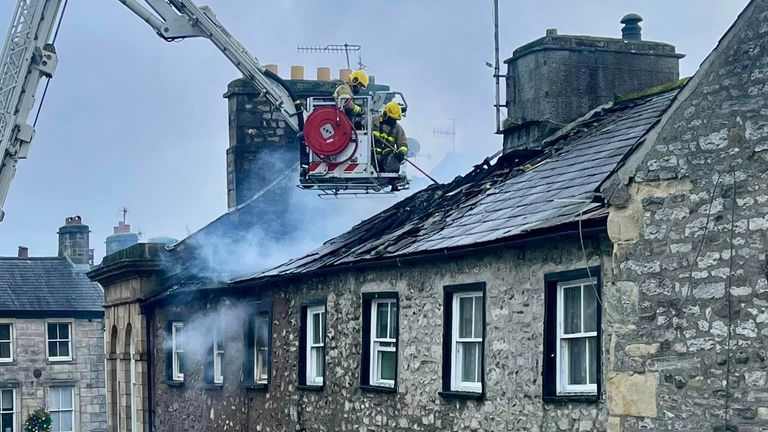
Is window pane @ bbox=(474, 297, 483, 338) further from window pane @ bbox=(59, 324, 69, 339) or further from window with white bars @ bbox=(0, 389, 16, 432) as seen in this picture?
window pane @ bbox=(59, 324, 69, 339)

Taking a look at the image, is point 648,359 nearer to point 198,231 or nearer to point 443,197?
point 443,197

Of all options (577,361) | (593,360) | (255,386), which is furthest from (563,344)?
(255,386)

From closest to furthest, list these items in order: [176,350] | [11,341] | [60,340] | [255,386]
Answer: [255,386] < [176,350] < [11,341] < [60,340]

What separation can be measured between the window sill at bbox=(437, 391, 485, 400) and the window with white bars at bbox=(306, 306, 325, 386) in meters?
4.88

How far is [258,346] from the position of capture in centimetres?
2656

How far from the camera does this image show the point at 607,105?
78.5 ft

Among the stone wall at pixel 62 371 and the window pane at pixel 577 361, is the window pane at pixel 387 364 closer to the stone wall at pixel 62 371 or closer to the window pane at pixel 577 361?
the window pane at pixel 577 361

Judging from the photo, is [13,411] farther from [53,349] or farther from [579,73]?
[579,73]

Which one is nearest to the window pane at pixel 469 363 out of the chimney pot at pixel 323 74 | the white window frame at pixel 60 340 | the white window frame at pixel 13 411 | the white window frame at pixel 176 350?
the white window frame at pixel 176 350

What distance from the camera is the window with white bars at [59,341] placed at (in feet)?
175

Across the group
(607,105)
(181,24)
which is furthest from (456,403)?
(181,24)

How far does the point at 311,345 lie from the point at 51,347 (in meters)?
31.4

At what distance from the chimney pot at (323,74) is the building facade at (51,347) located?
873 inches

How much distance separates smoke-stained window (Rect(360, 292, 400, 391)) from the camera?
68.2 ft
